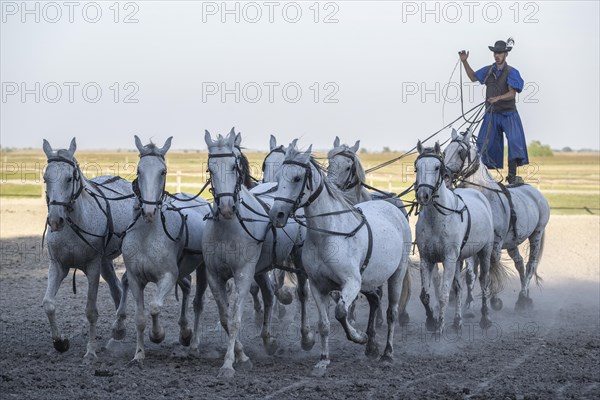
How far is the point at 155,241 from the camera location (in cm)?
820

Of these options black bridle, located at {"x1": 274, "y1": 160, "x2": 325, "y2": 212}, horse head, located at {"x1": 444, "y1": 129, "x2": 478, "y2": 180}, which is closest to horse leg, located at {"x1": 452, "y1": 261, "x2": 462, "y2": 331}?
horse head, located at {"x1": 444, "y1": 129, "x2": 478, "y2": 180}

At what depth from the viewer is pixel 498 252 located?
12172mm

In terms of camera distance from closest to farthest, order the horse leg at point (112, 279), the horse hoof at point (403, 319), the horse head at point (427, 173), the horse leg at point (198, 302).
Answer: the horse leg at point (198, 302) → the horse head at point (427, 173) → the horse leg at point (112, 279) → the horse hoof at point (403, 319)

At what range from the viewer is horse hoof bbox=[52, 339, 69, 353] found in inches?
335

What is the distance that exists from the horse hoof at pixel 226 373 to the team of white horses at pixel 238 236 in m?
0.02

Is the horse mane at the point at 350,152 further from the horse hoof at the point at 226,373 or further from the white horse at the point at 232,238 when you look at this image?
the horse hoof at the point at 226,373

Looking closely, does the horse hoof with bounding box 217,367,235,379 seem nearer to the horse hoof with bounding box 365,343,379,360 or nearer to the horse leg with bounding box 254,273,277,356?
the horse leg with bounding box 254,273,277,356

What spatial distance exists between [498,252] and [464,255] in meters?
1.56

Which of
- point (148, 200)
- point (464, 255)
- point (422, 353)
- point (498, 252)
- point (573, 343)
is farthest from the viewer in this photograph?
point (498, 252)

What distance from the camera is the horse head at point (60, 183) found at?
799cm

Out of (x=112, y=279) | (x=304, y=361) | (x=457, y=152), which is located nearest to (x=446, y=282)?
(x=457, y=152)

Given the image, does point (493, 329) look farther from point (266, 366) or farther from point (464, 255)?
point (266, 366)

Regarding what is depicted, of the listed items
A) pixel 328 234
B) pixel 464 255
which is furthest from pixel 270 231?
pixel 464 255

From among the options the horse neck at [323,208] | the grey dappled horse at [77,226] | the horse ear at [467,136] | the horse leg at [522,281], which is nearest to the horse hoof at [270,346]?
the horse neck at [323,208]
